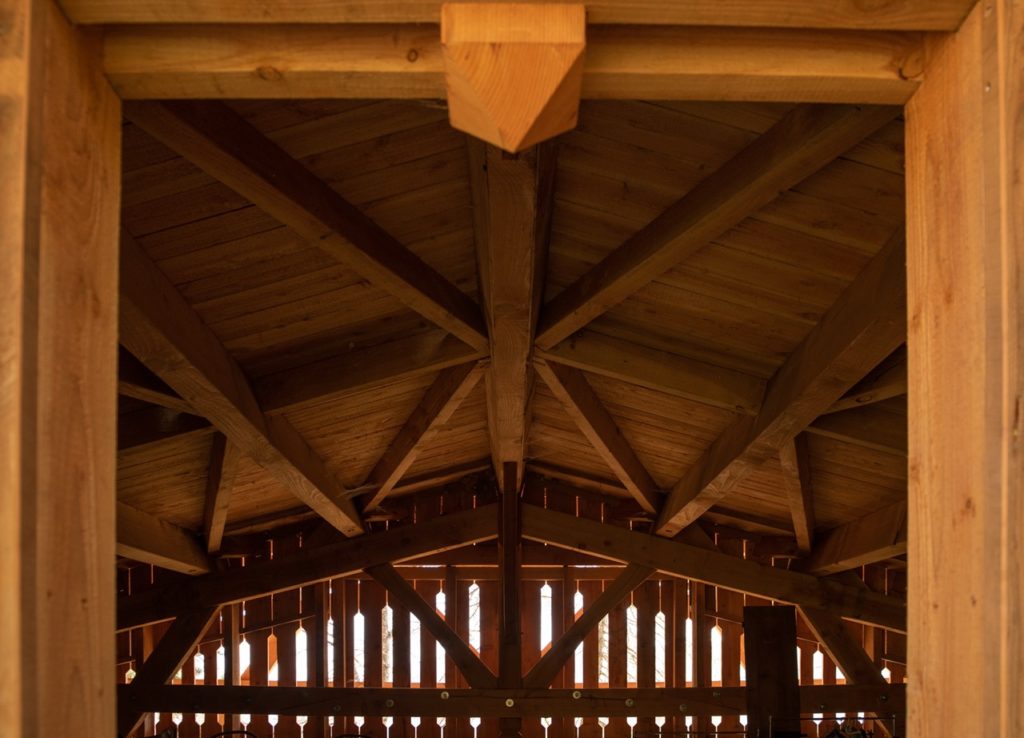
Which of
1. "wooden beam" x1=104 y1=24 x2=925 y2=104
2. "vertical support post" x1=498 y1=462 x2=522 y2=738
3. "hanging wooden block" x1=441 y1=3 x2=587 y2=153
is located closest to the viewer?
"hanging wooden block" x1=441 y1=3 x2=587 y2=153

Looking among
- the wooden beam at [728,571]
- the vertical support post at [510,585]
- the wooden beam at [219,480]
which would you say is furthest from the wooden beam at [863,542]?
the wooden beam at [219,480]

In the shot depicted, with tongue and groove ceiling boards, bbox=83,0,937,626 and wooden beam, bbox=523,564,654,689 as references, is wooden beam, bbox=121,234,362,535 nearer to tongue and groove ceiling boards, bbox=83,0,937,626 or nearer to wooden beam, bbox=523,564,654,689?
tongue and groove ceiling boards, bbox=83,0,937,626

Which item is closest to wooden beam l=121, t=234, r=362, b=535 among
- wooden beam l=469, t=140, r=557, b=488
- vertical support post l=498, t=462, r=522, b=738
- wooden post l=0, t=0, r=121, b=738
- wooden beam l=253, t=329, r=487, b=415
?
wooden beam l=253, t=329, r=487, b=415

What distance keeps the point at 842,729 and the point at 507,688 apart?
7.83 feet

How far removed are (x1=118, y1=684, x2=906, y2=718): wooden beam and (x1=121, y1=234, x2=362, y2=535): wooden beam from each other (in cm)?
234

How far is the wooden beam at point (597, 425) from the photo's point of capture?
4.58m

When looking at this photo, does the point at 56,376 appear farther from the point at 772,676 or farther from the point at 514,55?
the point at 772,676

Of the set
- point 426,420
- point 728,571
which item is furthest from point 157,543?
point 728,571

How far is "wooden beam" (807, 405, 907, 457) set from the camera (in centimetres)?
445

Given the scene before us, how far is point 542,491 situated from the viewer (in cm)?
853

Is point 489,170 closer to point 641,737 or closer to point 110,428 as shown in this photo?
point 110,428

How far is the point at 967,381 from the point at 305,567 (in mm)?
6396

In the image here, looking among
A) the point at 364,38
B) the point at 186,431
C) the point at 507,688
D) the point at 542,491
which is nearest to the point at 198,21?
the point at 364,38

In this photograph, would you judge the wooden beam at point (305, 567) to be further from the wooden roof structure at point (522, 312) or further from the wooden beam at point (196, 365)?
the wooden beam at point (196, 365)
